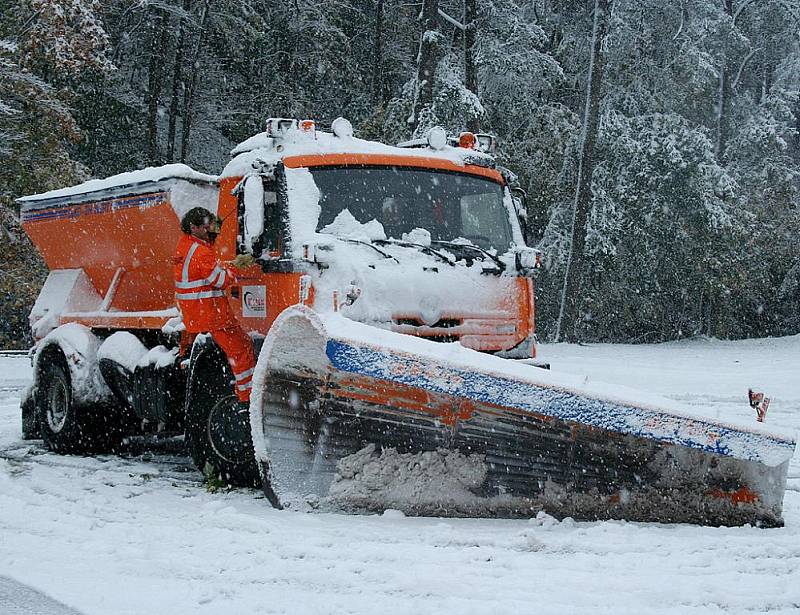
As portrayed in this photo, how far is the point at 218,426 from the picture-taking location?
691 centimetres

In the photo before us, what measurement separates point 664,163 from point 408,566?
22.5 metres

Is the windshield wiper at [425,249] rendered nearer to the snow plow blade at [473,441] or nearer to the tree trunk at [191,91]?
the snow plow blade at [473,441]

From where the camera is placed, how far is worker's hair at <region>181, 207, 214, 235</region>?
6.89 m

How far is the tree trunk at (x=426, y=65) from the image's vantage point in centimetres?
2144

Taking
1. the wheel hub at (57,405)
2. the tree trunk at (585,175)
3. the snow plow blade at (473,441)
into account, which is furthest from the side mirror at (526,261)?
the tree trunk at (585,175)

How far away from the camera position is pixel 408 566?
14.9 feet

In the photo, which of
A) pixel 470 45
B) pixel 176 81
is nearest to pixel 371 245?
pixel 470 45

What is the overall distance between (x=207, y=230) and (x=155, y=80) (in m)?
19.5

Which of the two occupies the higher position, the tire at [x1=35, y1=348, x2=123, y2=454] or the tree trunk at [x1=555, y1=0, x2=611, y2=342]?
the tree trunk at [x1=555, y1=0, x2=611, y2=342]

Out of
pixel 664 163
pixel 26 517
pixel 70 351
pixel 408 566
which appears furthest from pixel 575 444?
pixel 664 163

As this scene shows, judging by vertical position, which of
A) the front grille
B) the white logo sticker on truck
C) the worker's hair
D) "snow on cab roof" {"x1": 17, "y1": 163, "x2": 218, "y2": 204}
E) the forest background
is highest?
the forest background

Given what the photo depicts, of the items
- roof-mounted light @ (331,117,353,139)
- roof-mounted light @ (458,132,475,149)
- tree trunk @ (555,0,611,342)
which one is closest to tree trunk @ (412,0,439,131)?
tree trunk @ (555,0,611,342)

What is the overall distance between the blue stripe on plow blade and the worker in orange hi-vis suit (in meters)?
1.61

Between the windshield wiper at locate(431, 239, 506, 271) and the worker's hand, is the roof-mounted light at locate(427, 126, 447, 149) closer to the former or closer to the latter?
the windshield wiper at locate(431, 239, 506, 271)
